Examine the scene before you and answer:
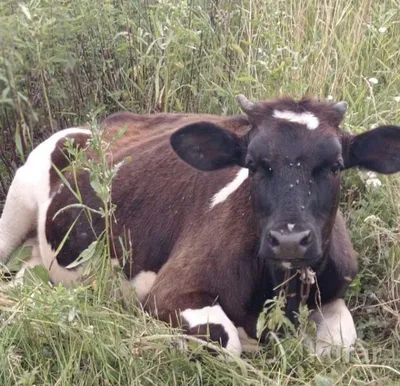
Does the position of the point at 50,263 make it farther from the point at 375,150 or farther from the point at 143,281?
the point at 375,150

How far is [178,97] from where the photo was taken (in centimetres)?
→ 791

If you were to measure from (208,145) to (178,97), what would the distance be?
2213 millimetres

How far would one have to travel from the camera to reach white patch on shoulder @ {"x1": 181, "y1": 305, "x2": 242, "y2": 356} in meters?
5.53

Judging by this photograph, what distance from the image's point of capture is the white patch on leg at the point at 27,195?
282 inches

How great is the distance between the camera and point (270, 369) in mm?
5316

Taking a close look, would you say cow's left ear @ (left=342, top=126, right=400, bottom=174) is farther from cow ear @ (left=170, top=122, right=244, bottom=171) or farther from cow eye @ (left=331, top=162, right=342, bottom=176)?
cow ear @ (left=170, top=122, right=244, bottom=171)

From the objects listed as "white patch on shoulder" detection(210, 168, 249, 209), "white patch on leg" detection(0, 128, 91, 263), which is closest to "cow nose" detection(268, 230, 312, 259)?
"white patch on shoulder" detection(210, 168, 249, 209)

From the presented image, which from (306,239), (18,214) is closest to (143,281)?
(18,214)

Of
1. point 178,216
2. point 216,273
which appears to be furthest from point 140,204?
point 216,273

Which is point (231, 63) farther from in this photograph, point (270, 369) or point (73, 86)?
point (270, 369)

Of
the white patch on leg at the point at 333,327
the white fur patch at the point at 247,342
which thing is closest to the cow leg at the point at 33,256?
the white fur patch at the point at 247,342

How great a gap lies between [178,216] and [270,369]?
135 centimetres

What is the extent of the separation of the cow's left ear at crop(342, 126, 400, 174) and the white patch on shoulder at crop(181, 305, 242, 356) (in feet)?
3.27

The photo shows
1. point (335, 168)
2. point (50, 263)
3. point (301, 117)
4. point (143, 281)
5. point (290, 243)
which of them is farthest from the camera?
point (50, 263)
